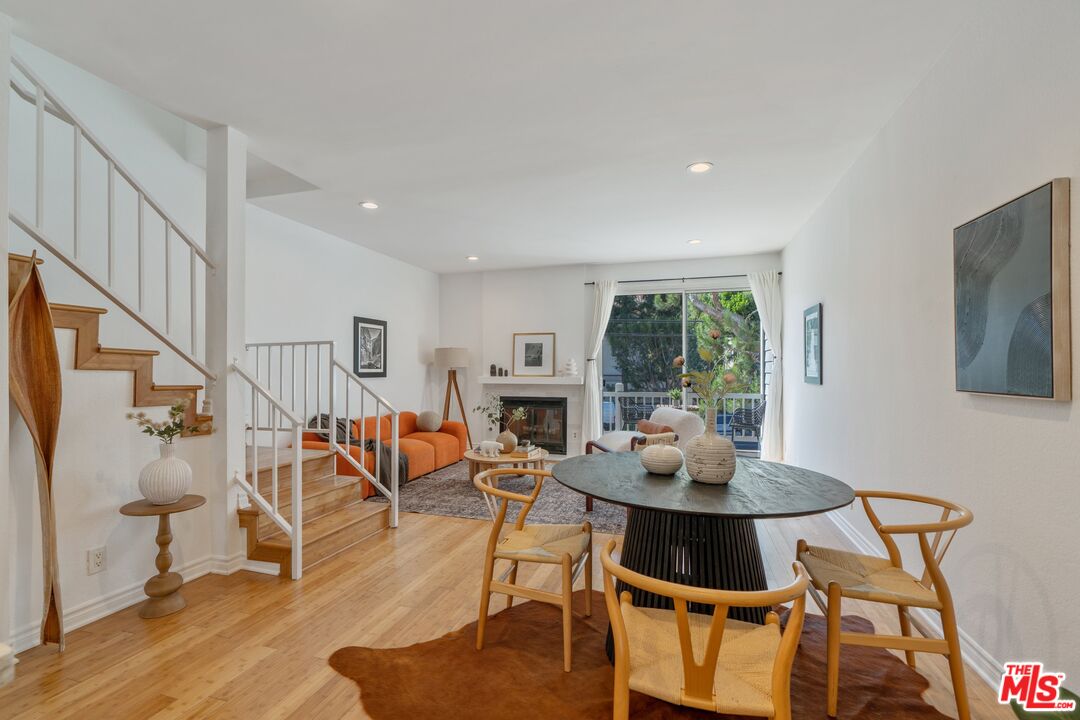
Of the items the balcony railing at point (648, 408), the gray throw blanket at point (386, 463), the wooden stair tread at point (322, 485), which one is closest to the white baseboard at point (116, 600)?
the wooden stair tread at point (322, 485)

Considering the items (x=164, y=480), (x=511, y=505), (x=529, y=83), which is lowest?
(x=511, y=505)

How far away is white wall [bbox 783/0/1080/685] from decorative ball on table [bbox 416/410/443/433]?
14.6ft

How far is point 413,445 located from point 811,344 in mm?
3985

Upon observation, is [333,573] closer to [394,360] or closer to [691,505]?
[691,505]

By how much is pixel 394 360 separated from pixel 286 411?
3.70m

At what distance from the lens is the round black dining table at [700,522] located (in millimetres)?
1771

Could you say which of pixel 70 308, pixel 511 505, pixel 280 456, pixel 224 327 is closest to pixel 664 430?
pixel 511 505

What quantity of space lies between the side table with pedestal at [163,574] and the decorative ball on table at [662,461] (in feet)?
7.22

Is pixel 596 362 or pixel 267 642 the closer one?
pixel 267 642

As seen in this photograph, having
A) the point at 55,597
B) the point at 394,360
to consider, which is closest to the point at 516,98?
the point at 55,597

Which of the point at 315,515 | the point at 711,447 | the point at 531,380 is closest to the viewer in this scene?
the point at 711,447

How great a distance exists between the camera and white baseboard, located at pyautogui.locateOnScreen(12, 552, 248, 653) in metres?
2.15

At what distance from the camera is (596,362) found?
6871 millimetres

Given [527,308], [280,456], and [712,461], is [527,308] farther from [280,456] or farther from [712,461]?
[712,461]
